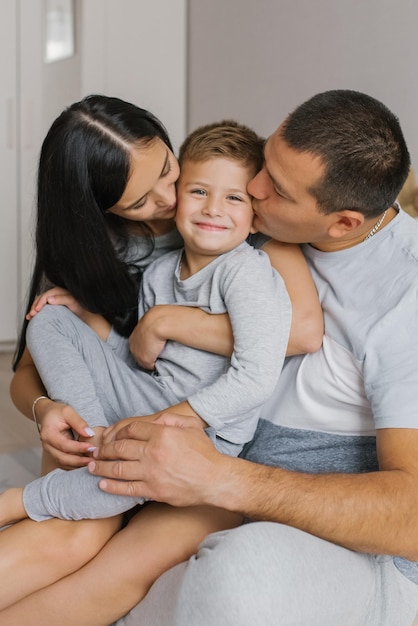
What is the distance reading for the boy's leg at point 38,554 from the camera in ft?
4.44

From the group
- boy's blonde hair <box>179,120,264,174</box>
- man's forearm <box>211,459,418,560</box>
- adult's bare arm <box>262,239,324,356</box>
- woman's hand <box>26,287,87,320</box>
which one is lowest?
man's forearm <box>211,459,418,560</box>

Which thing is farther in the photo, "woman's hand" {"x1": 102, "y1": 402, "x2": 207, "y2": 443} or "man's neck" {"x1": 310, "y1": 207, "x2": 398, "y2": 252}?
"man's neck" {"x1": 310, "y1": 207, "x2": 398, "y2": 252}

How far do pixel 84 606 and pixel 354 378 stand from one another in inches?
23.7

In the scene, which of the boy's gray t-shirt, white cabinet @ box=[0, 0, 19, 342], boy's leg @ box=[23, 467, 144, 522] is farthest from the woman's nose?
white cabinet @ box=[0, 0, 19, 342]

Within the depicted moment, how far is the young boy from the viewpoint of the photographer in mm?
1386

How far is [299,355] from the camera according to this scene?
1.58 metres

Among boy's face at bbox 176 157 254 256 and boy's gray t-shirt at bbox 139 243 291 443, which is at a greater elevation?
boy's face at bbox 176 157 254 256

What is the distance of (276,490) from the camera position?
127 centimetres

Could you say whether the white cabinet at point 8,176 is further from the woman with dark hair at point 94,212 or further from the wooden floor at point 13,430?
the woman with dark hair at point 94,212

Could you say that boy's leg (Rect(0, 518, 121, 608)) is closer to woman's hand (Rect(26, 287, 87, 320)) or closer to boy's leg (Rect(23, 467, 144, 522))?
boy's leg (Rect(23, 467, 144, 522))

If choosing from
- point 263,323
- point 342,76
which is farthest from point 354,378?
point 342,76

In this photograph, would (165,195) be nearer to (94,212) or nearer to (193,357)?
(94,212)

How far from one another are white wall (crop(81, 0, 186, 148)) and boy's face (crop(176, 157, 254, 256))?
Result: 2668 millimetres

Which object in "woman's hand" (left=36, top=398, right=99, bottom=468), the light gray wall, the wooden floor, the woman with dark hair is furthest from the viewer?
the light gray wall
